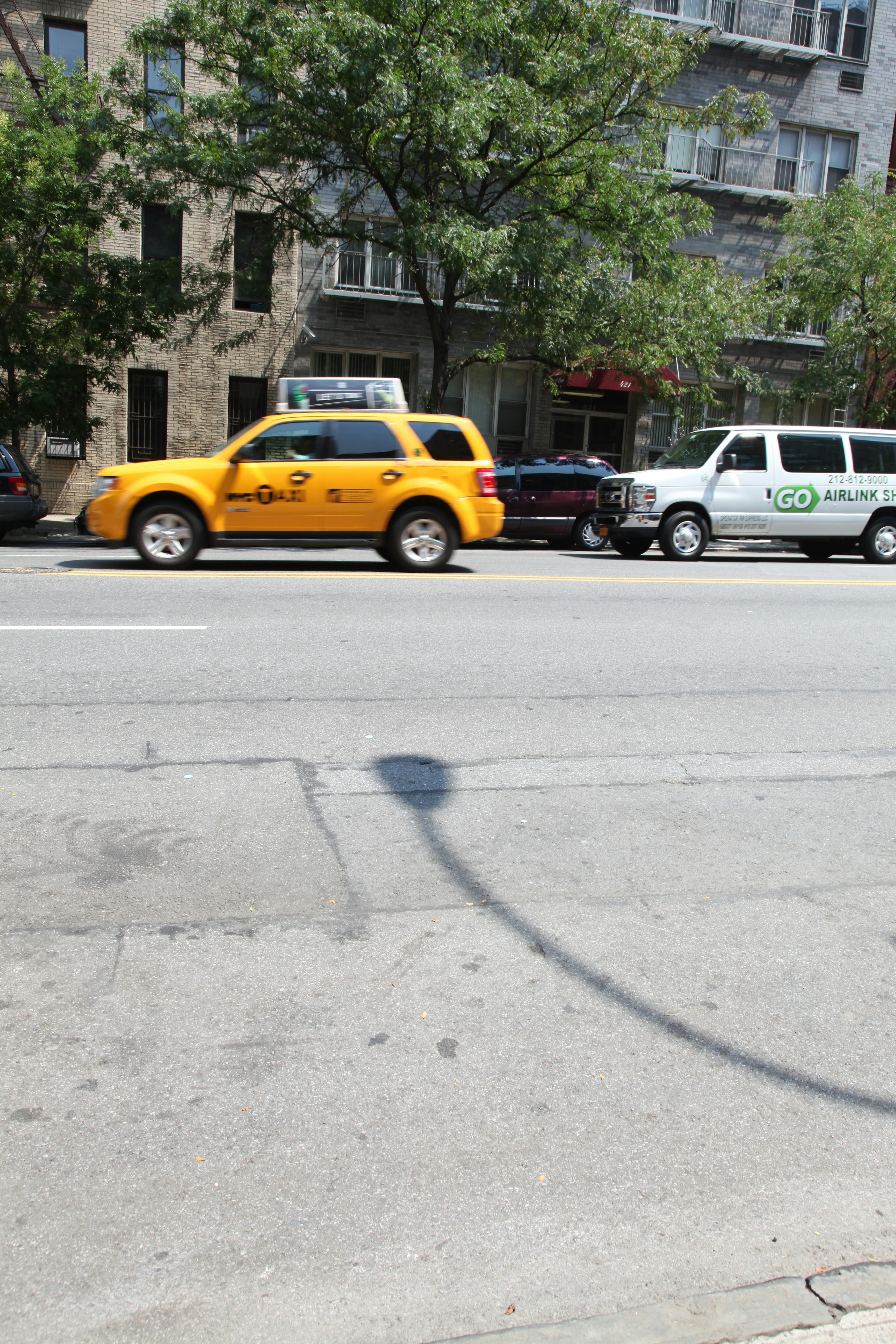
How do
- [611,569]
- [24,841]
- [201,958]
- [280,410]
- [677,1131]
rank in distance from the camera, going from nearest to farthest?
[677,1131] → [201,958] → [24,841] → [280,410] → [611,569]

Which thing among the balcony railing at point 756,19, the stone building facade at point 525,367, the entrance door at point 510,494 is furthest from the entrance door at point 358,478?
the balcony railing at point 756,19

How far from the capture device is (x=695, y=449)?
53.9ft

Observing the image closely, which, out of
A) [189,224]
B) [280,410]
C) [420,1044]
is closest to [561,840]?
[420,1044]

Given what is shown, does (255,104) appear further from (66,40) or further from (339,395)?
(66,40)

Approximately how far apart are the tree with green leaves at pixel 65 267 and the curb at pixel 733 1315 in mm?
19901

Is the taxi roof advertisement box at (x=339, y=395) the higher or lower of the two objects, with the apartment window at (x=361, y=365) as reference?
lower

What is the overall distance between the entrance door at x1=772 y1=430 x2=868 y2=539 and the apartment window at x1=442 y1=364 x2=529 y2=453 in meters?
12.0

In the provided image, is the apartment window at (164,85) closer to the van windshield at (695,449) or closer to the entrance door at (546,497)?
the entrance door at (546,497)

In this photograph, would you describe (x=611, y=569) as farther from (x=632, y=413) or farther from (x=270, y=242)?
(x=632, y=413)

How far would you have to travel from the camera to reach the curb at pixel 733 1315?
2.17 m

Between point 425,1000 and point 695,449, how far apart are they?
47.5 ft

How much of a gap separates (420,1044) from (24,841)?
2.10 meters

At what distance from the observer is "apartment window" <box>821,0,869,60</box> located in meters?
28.8

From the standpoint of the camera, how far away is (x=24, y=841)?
4297 mm
